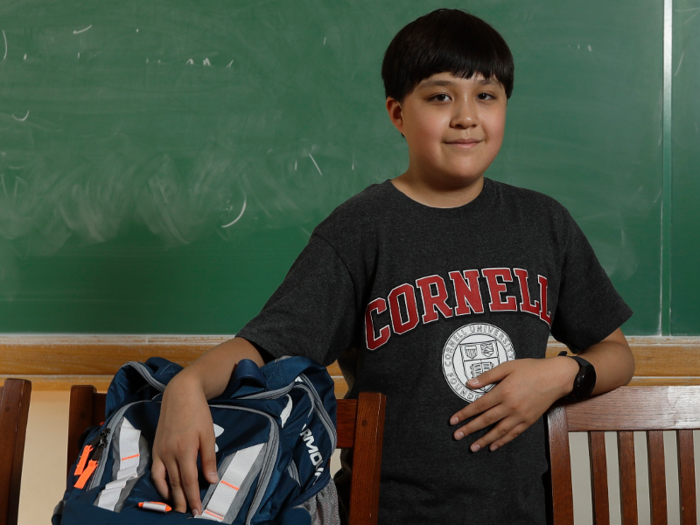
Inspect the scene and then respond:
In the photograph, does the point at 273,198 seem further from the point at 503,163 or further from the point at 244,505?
the point at 244,505

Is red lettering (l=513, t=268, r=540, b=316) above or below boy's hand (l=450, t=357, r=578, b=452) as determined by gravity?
above

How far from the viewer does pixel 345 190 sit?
162 cm

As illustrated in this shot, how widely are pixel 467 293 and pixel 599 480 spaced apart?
1.06 ft

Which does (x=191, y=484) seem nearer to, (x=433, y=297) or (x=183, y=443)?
(x=183, y=443)

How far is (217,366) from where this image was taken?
712 millimetres

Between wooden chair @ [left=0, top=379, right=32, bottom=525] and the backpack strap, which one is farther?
wooden chair @ [left=0, top=379, right=32, bottom=525]

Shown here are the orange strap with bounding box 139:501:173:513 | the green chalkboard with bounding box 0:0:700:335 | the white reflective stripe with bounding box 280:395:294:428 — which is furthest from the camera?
the green chalkboard with bounding box 0:0:700:335

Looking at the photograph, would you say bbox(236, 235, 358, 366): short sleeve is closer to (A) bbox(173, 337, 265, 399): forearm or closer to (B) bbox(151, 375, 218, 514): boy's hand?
(A) bbox(173, 337, 265, 399): forearm

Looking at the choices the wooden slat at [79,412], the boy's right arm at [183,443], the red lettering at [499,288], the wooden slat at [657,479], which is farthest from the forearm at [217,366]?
the wooden slat at [657,479]

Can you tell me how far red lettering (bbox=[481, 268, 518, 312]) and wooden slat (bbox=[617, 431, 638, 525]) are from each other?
0.25 m

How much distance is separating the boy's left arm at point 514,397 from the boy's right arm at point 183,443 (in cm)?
36

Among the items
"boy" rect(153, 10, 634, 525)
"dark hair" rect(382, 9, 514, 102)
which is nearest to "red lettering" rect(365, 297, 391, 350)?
"boy" rect(153, 10, 634, 525)

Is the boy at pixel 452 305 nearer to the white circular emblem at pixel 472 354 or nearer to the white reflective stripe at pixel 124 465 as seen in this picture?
the white circular emblem at pixel 472 354

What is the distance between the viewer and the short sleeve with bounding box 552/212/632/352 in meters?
0.96
